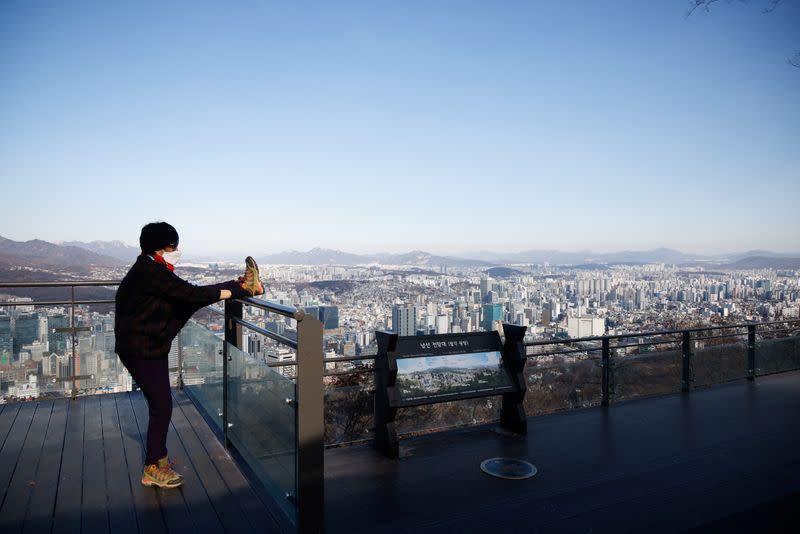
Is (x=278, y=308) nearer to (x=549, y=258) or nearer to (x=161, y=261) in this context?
(x=161, y=261)

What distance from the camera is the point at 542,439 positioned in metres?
5.99

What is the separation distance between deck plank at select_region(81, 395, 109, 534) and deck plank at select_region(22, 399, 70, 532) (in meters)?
0.18

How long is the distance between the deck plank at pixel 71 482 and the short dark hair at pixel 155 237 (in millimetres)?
1746

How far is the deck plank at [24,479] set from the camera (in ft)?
10.9

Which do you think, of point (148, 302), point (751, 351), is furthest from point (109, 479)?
point (751, 351)

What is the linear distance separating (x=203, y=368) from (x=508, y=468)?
11.2ft

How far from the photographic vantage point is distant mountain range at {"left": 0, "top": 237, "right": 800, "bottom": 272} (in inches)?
738

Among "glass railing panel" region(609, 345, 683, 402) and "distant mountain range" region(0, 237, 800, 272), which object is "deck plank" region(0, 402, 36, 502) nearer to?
"glass railing panel" region(609, 345, 683, 402)

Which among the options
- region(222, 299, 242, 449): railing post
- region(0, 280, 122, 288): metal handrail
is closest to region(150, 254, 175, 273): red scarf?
region(222, 299, 242, 449): railing post

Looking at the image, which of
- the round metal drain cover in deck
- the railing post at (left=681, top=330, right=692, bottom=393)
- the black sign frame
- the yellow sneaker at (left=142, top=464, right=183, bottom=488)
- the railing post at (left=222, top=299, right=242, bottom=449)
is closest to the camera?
the yellow sneaker at (left=142, top=464, right=183, bottom=488)

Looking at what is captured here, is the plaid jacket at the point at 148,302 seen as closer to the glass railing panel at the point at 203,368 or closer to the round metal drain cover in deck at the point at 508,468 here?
the glass railing panel at the point at 203,368

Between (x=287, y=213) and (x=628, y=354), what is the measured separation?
56.9 meters

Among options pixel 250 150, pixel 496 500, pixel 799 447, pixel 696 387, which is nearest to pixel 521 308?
pixel 696 387

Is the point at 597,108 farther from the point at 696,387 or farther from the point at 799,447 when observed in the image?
the point at 799,447
